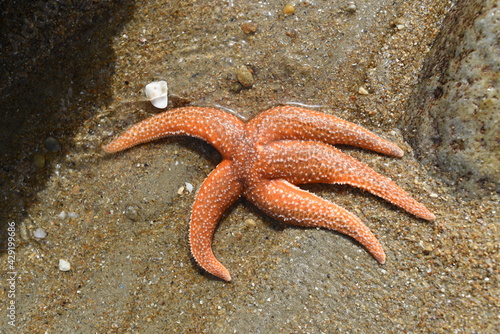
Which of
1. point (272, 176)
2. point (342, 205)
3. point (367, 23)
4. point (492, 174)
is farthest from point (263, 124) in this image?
point (492, 174)

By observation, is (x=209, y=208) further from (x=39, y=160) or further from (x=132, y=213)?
(x=39, y=160)

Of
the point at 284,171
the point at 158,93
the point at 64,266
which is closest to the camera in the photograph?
the point at 284,171

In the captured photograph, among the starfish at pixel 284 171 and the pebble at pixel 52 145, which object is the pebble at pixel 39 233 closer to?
the pebble at pixel 52 145

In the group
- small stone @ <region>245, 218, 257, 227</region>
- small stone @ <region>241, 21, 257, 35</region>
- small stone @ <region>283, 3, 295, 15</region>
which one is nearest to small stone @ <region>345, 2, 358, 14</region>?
small stone @ <region>283, 3, 295, 15</region>

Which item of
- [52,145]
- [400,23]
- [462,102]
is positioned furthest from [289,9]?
[52,145]

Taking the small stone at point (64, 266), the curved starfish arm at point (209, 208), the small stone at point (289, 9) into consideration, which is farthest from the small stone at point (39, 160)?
the small stone at point (289, 9)

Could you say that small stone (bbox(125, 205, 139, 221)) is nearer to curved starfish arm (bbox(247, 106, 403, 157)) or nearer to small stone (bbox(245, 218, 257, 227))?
small stone (bbox(245, 218, 257, 227))
